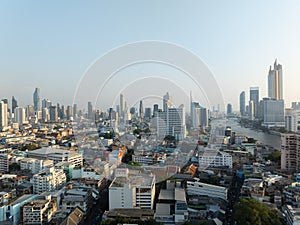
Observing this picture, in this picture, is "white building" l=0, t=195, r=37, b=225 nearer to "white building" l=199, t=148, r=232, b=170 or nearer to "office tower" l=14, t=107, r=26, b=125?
"white building" l=199, t=148, r=232, b=170

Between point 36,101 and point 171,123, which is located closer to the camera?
point 171,123

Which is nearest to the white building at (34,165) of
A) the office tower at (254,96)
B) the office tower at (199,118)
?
the office tower at (199,118)

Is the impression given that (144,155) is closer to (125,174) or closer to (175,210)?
(125,174)

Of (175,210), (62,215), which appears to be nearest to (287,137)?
(175,210)

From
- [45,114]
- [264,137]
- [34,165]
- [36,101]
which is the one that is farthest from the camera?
[36,101]

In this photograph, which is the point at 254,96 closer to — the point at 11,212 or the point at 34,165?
the point at 34,165

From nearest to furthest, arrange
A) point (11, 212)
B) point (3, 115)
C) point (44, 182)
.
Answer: point (11, 212), point (44, 182), point (3, 115)

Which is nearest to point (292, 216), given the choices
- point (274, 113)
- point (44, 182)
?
point (44, 182)

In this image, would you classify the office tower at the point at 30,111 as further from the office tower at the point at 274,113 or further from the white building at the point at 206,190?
the white building at the point at 206,190
